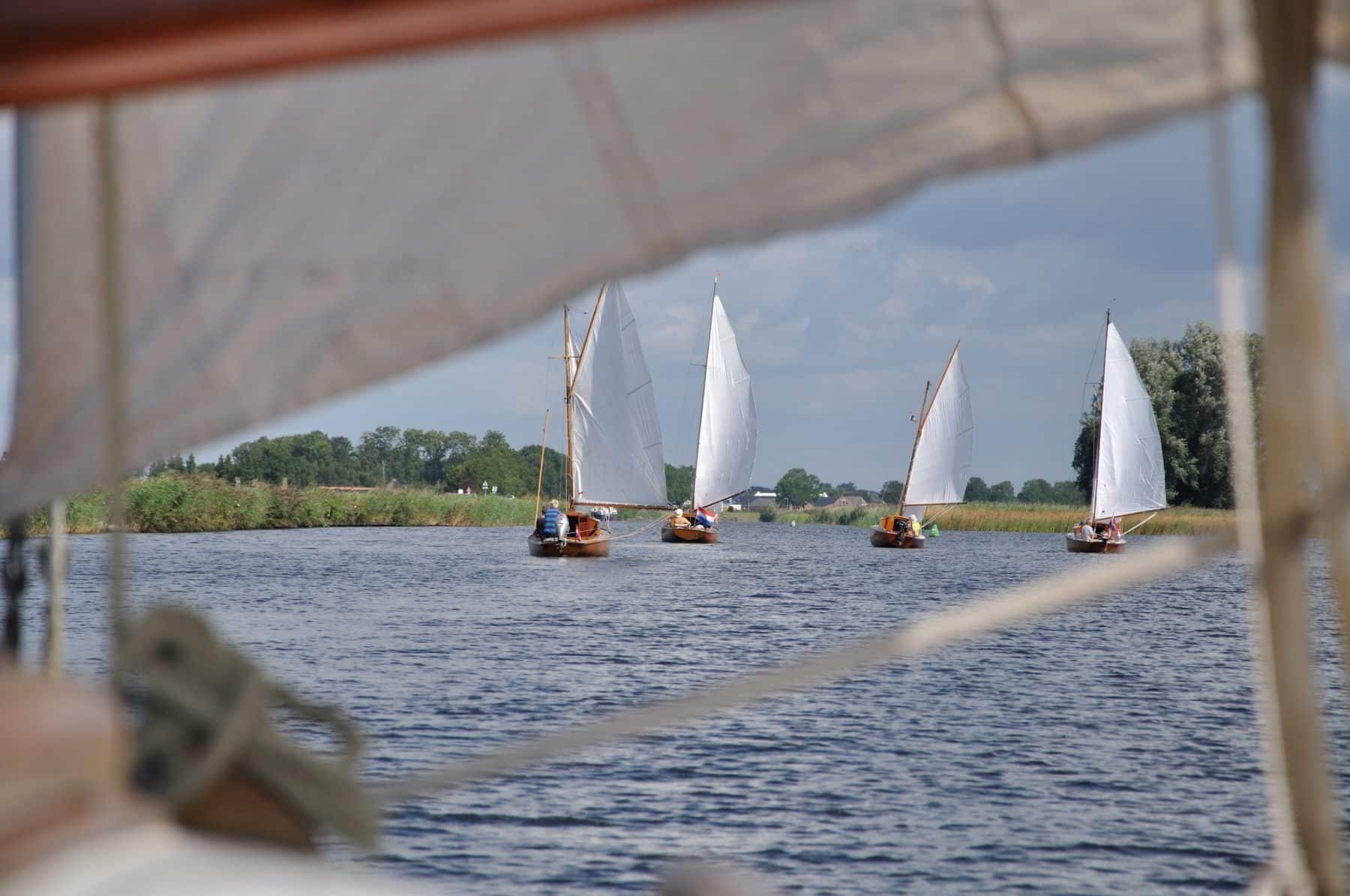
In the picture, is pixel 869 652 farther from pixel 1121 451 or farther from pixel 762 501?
pixel 762 501

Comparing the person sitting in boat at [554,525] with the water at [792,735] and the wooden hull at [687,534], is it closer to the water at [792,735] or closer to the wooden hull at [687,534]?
the water at [792,735]

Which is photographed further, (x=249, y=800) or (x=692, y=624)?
(x=692, y=624)

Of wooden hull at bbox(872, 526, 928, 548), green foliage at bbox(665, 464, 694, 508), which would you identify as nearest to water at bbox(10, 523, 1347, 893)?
wooden hull at bbox(872, 526, 928, 548)

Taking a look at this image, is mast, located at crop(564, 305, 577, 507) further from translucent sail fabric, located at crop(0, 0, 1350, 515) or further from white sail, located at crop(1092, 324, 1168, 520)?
translucent sail fabric, located at crop(0, 0, 1350, 515)

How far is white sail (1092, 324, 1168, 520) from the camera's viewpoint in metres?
37.4

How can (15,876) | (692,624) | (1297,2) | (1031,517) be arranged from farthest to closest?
(1031,517) → (692,624) → (1297,2) → (15,876)

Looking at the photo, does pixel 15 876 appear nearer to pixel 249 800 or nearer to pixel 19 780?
pixel 19 780

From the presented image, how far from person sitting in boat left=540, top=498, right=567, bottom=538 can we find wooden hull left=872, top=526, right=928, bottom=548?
18.6 m

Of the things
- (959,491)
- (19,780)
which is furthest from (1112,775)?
(959,491)

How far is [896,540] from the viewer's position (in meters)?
51.3

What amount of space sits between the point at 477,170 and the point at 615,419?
3474 centimetres

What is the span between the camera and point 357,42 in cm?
109

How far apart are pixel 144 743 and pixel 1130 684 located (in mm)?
15448

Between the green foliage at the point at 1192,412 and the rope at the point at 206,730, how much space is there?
5580cm
